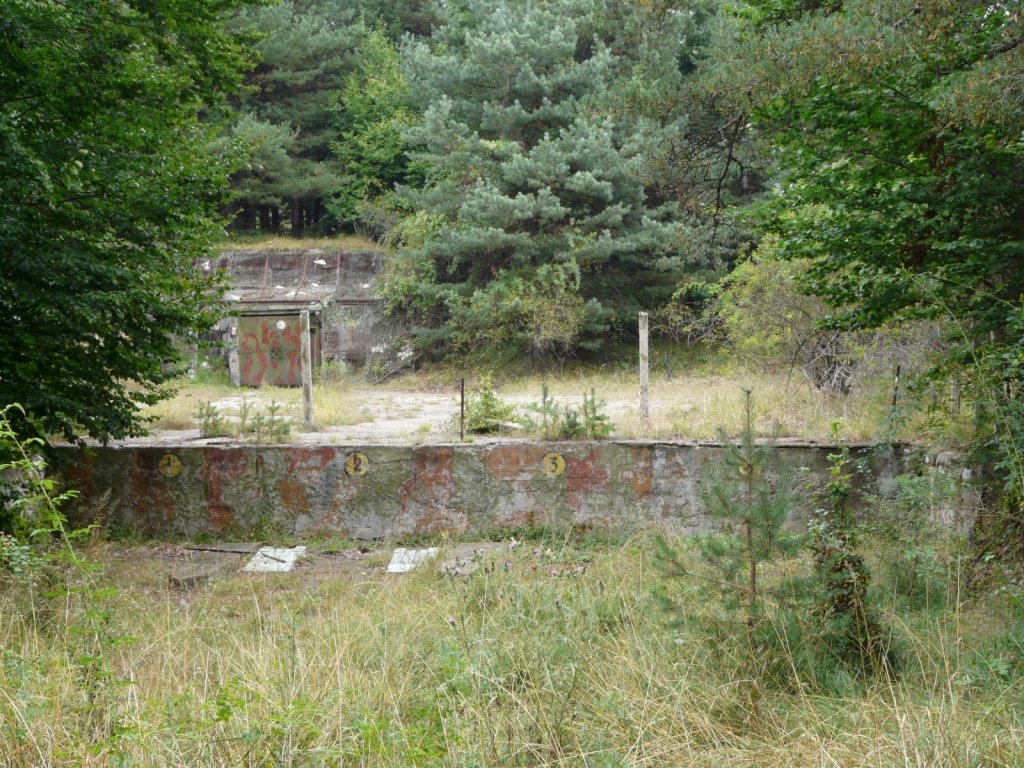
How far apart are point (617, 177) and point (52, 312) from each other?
17.7m

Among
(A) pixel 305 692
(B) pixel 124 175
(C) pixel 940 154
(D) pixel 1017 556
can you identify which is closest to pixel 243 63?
(B) pixel 124 175

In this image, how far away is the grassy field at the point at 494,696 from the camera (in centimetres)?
331

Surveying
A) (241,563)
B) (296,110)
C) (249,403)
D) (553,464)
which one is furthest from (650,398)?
(296,110)

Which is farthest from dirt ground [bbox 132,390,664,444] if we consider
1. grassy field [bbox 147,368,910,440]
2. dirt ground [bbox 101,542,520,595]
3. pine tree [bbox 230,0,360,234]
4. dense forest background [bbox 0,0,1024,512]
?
pine tree [bbox 230,0,360,234]

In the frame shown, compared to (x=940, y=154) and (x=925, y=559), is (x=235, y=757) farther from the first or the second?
(x=940, y=154)

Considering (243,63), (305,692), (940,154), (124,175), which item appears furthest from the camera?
(243,63)

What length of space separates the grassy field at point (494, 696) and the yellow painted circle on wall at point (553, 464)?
4.96m

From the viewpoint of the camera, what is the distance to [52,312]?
→ 7398 millimetres

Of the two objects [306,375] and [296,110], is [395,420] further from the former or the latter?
[296,110]

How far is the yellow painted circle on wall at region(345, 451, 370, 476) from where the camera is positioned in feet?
34.7

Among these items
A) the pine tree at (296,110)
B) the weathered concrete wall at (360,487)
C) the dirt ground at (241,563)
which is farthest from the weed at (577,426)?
the pine tree at (296,110)

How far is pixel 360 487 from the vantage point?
10594 mm

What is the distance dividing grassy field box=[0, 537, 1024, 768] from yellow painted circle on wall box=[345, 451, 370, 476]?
512 centimetres

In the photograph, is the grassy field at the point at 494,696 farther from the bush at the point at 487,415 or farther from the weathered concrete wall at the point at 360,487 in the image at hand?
the bush at the point at 487,415
